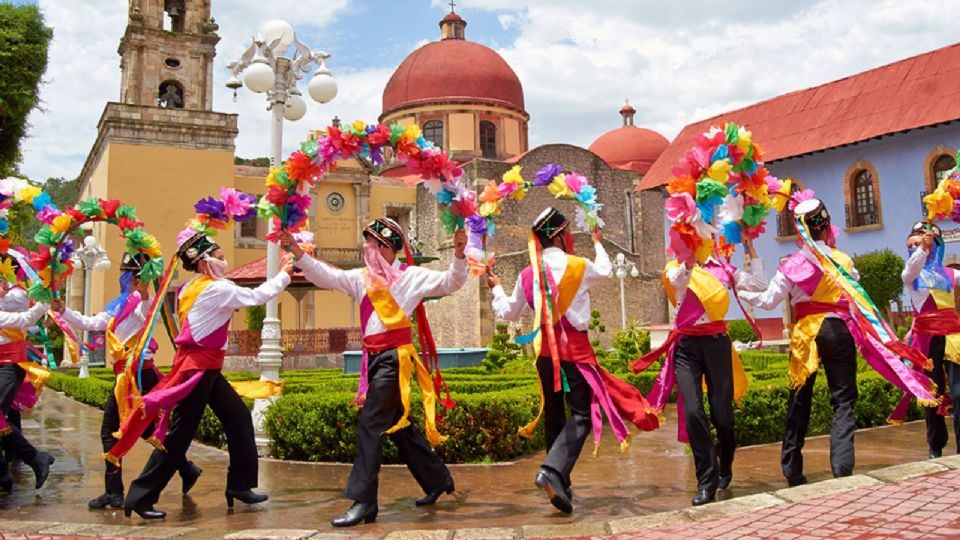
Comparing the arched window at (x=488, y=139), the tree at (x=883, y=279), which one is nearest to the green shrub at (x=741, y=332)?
the tree at (x=883, y=279)

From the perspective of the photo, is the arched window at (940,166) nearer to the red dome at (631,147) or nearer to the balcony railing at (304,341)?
the balcony railing at (304,341)

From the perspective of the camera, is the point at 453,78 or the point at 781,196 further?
the point at 453,78

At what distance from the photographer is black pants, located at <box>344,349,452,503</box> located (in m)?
4.43

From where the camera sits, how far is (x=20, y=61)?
10383 mm

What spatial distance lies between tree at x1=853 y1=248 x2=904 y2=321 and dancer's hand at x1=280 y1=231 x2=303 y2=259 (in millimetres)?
17394

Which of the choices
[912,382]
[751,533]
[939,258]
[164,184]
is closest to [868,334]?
[912,382]

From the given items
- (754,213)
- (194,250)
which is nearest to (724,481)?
(754,213)

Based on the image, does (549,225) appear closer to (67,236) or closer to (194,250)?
(194,250)

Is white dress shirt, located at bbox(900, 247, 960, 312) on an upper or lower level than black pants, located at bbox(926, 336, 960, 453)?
upper

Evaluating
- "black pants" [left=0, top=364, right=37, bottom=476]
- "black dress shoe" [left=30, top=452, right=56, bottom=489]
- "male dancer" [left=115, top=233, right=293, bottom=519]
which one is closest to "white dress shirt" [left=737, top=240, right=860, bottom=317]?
"male dancer" [left=115, top=233, right=293, bottom=519]

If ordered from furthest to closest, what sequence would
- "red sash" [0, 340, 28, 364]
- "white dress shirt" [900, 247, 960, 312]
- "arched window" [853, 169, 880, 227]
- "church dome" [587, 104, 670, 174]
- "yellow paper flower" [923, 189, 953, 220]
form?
"church dome" [587, 104, 670, 174]
"arched window" [853, 169, 880, 227]
"yellow paper flower" [923, 189, 953, 220]
"red sash" [0, 340, 28, 364]
"white dress shirt" [900, 247, 960, 312]

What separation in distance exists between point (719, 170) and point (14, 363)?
17.3ft

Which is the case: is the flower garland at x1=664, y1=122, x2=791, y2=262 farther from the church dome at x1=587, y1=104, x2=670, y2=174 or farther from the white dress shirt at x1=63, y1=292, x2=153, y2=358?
the church dome at x1=587, y1=104, x2=670, y2=174

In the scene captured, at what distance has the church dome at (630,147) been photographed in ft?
125
